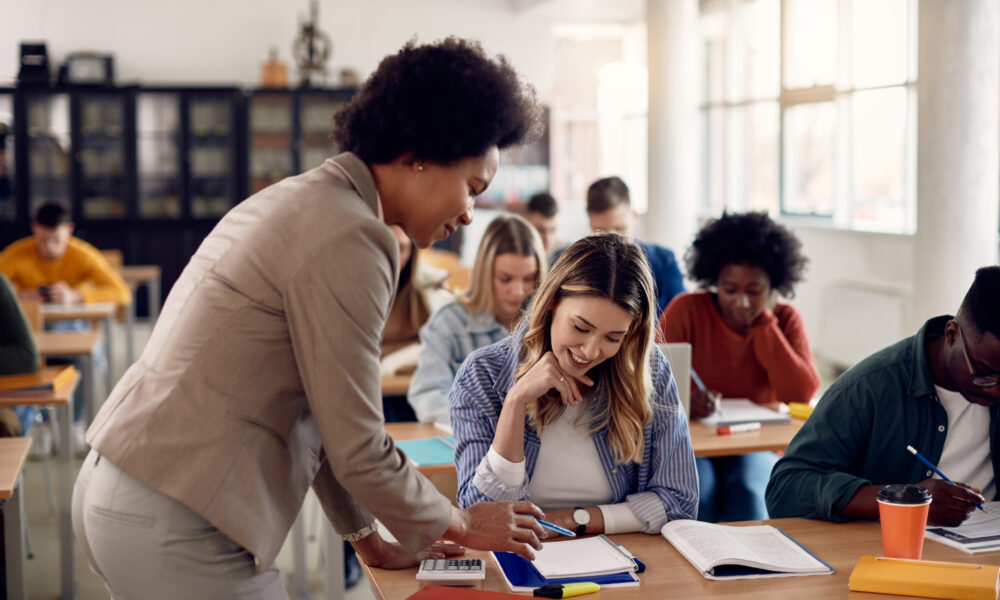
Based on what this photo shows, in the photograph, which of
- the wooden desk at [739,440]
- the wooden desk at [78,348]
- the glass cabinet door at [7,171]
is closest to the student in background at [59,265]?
the wooden desk at [78,348]

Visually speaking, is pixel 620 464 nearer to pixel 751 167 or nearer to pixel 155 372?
pixel 155 372

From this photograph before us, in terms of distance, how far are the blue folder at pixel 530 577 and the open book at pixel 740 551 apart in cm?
15

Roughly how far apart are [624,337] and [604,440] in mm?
214

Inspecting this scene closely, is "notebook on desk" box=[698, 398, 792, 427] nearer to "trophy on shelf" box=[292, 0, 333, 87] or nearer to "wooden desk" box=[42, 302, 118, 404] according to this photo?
"wooden desk" box=[42, 302, 118, 404]

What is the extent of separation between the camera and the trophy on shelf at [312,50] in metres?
9.91

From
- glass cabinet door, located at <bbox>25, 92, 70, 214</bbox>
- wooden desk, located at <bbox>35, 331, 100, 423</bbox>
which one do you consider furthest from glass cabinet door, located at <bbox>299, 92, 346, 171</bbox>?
wooden desk, located at <bbox>35, 331, 100, 423</bbox>

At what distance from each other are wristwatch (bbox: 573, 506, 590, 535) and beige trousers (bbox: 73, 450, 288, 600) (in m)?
0.70

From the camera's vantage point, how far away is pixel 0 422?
3.29 meters

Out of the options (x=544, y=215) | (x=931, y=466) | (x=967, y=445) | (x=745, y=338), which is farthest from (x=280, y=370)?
(x=544, y=215)

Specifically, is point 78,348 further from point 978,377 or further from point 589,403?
point 978,377

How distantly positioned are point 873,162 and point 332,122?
6.29 meters

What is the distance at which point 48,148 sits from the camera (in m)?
9.48

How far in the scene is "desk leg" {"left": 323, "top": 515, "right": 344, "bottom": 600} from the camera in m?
2.61

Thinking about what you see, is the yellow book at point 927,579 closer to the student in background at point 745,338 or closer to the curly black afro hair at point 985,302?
the curly black afro hair at point 985,302
